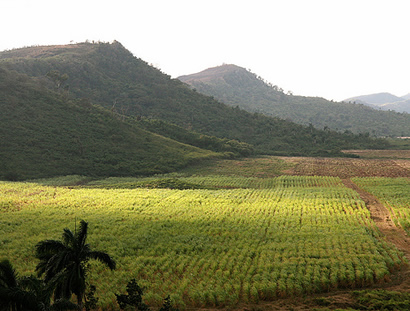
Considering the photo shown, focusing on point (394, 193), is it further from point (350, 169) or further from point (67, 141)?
point (67, 141)

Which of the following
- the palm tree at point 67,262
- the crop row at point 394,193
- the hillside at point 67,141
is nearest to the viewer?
the palm tree at point 67,262

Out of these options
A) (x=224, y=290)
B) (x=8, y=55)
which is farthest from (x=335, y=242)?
(x=8, y=55)

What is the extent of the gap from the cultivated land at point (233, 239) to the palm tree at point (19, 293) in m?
6.85

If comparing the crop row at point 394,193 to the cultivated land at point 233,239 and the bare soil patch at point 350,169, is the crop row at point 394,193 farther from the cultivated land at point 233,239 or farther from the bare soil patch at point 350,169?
the bare soil patch at point 350,169

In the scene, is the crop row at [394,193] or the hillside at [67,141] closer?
the crop row at [394,193]

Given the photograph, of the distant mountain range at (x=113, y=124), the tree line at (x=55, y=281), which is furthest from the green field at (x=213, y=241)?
the distant mountain range at (x=113, y=124)

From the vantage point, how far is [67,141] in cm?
8650

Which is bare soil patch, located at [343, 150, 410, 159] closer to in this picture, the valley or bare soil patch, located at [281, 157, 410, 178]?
the valley

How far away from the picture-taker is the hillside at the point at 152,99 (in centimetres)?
12888

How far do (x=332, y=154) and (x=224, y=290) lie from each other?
100338 mm

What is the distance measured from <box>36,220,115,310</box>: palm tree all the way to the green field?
4.39 m

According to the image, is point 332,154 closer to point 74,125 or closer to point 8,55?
point 74,125

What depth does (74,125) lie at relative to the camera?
94.1 meters

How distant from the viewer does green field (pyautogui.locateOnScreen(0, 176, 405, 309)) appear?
62.8 feet
